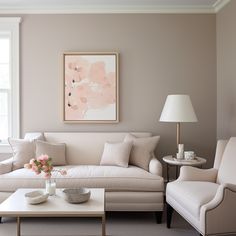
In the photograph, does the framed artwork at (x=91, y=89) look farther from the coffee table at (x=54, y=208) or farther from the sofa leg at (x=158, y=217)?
the coffee table at (x=54, y=208)

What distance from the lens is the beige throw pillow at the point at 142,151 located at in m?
3.85

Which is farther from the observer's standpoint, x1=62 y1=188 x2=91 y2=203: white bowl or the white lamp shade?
the white lamp shade

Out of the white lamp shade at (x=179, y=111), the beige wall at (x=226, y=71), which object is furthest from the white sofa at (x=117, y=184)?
the beige wall at (x=226, y=71)

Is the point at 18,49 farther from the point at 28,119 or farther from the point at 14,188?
the point at 14,188

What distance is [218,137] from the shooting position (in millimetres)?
4398

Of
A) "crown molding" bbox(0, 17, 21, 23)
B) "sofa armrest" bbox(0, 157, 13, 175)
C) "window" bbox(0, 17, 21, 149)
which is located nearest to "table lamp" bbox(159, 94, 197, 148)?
"sofa armrest" bbox(0, 157, 13, 175)

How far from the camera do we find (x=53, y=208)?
2473 millimetres

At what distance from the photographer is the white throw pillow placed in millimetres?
3799

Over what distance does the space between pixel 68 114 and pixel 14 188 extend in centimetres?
136

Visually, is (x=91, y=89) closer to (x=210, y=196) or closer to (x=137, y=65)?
(x=137, y=65)

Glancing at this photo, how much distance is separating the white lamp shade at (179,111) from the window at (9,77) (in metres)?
2.11

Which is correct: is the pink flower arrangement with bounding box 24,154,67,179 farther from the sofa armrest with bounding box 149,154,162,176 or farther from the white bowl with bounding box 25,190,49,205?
the sofa armrest with bounding box 149,154,162,176

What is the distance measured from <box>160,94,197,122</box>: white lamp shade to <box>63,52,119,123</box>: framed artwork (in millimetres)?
864

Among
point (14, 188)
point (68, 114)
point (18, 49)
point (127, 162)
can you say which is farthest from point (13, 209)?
point (18, 49)
